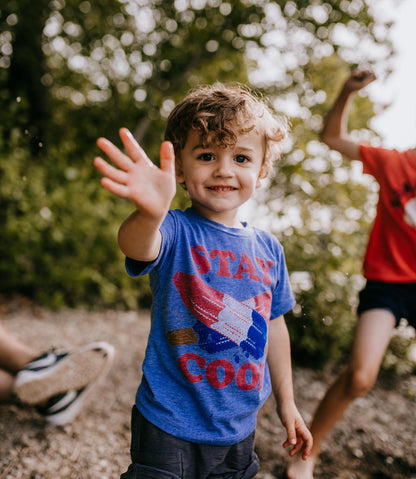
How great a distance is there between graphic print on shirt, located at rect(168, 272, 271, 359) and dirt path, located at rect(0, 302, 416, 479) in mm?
968

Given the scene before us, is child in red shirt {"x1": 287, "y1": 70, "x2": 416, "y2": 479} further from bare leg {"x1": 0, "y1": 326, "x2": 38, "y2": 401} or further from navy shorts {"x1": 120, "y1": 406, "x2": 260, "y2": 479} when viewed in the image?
bare leg {"x1": 0, "y1": 326, "x2": 38, "y2": 401}

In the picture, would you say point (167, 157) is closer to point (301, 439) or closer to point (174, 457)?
point (174, 457)

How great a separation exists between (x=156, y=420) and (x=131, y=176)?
69 cm

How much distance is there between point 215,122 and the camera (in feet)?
4.24

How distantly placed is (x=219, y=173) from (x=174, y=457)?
32.1 inches

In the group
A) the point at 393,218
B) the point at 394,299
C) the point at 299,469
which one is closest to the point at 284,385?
the point at 299,469

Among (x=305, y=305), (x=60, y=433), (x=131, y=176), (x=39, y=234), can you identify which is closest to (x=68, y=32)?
(x=39, y=234)

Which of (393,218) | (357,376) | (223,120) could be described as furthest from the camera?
(393,218)

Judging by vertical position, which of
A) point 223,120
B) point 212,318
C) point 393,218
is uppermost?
point 223,120

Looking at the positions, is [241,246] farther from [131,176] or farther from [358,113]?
[358,113]

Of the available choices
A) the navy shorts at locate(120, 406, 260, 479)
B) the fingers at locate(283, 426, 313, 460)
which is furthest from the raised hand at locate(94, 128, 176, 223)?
the fingers at locate(283, 426, 313, 460)

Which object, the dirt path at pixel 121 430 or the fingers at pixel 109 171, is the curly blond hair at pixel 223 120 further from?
the dirt path at pixel 121 430

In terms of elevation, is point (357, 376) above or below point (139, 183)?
below

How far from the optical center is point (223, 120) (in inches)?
51.0
